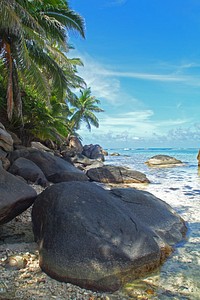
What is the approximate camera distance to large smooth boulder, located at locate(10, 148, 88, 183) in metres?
11.0

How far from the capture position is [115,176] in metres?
14.4

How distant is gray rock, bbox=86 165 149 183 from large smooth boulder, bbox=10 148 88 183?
2677mm

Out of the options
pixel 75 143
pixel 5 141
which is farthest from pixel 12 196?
pixel 75 143

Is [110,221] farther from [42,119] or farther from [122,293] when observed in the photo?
[42,119]

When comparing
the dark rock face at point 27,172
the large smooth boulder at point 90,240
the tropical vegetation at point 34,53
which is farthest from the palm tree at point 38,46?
the large smooth boulder at point 90,240

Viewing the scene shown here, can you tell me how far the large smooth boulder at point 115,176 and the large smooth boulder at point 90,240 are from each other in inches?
374

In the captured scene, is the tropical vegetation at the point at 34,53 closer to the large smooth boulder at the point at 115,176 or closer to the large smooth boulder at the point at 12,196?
the large smooth boulder at the point at 115,176

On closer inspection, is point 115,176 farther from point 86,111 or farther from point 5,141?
point 86,111

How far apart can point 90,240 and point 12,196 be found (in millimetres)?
1582

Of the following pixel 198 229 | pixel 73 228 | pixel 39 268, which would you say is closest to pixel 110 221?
pixel 73 228

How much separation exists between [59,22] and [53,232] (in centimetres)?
1099

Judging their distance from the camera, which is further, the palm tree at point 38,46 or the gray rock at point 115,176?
the gray rock at point 115,176

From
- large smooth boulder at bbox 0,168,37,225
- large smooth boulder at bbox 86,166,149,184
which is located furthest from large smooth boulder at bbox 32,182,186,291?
large smooth boulder at bbox 86,166,149,184

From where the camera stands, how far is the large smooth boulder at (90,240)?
11.3 feet
